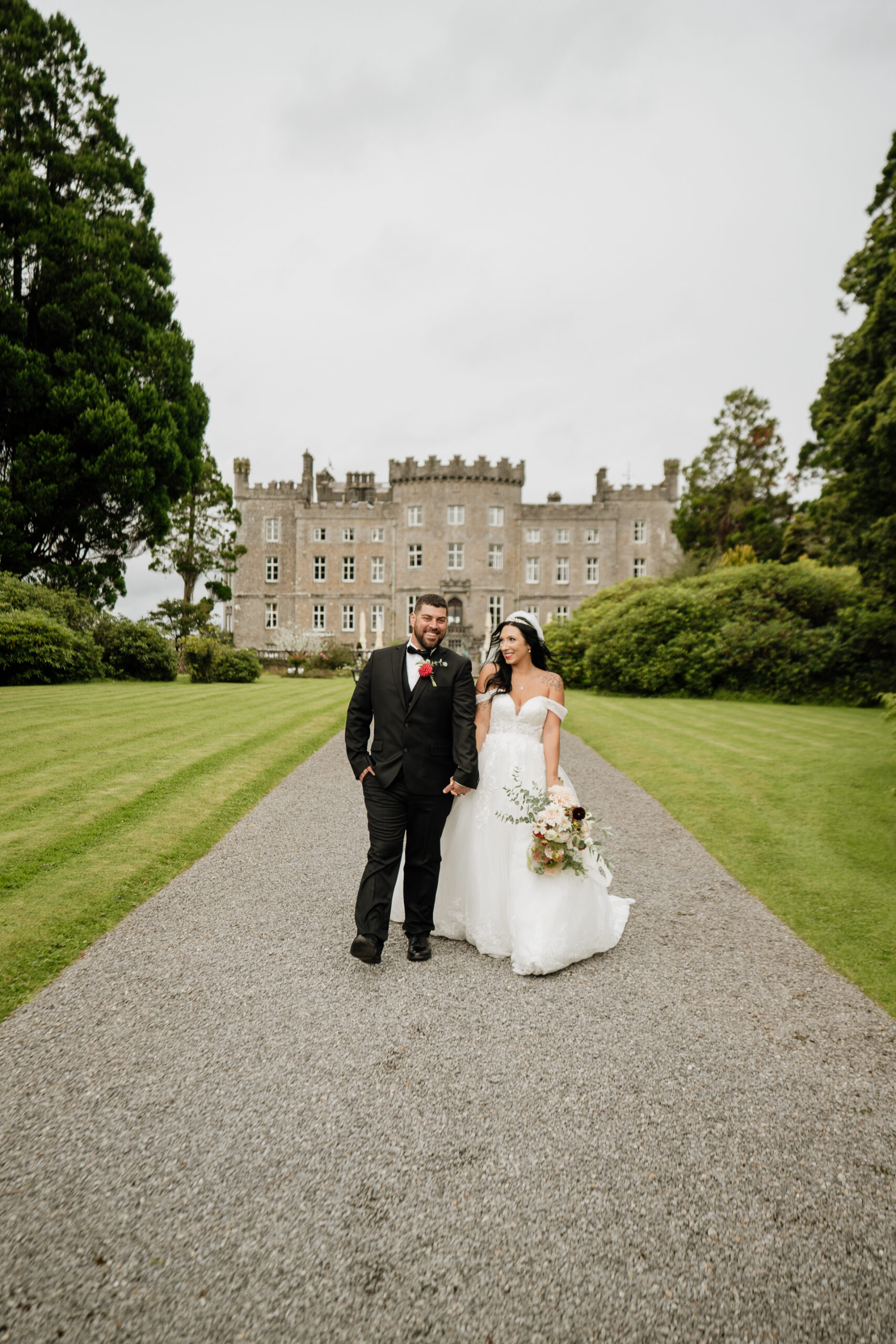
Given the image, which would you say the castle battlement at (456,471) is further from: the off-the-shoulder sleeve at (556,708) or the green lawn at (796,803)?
the off-the-shoulder sleeve at (556,708)

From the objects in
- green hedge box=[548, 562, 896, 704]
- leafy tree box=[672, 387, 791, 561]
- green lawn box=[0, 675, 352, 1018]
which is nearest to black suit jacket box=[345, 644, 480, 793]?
green lawn box=[0, 675, 352, 1018]

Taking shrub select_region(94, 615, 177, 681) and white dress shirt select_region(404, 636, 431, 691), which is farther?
shrub select_region(94, 615, 177, 681)

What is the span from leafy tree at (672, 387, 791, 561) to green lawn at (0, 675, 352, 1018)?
3357 centimetres

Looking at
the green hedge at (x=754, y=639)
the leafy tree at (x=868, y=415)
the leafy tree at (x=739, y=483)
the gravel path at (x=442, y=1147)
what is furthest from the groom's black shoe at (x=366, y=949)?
the leafy tree at (x=739, y=483)

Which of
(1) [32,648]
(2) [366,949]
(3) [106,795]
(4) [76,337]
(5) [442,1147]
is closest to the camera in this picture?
(5) [442,1147]

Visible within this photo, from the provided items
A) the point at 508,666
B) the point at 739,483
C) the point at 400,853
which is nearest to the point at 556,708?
the point at 508,666

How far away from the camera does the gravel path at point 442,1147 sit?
204 centimetres

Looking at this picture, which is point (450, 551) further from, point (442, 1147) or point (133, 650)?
point (442, 1147)

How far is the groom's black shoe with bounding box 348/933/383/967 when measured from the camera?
407 centimetres

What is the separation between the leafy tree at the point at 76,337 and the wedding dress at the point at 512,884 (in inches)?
700

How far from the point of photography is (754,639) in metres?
18.6

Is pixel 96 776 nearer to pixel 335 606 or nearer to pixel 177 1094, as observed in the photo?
pixel 177 1094

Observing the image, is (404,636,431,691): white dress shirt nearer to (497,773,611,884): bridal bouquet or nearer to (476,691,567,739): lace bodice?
(476,691,567,739): lace bodice

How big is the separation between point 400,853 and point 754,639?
1656 centimetres
